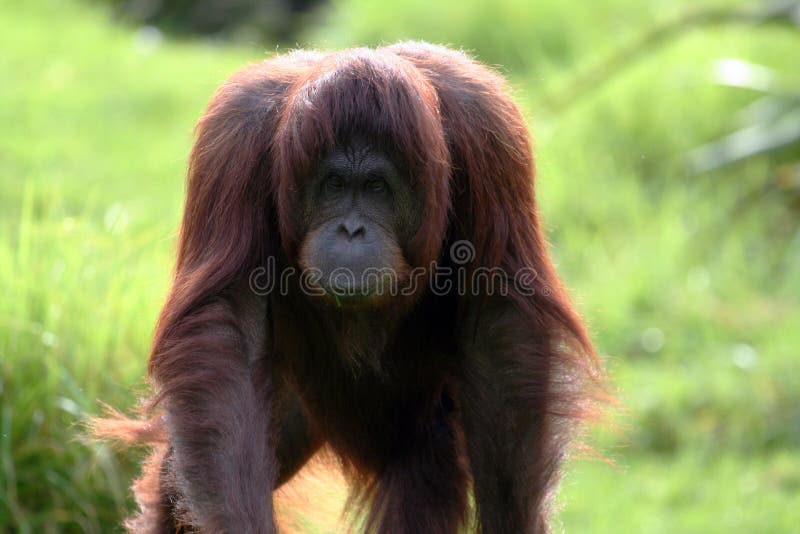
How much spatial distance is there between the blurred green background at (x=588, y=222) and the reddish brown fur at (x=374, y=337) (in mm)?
502

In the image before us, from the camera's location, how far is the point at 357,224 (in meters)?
3.14

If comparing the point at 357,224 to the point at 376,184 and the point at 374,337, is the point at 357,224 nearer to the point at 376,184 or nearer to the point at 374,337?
the point at 376,184

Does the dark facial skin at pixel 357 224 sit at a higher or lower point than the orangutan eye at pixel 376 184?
lower

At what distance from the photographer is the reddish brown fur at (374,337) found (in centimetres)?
314

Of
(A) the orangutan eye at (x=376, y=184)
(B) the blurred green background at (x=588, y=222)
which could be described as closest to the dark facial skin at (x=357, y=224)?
(A) the orangutan eye at (x=376, y=184)

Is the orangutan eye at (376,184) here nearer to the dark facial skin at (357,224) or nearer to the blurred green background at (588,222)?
the dark facial skin at (357,224)

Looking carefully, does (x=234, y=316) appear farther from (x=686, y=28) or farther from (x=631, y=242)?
(x=686, y=28)

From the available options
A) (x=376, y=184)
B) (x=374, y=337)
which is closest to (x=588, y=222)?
(x=374, y=337)

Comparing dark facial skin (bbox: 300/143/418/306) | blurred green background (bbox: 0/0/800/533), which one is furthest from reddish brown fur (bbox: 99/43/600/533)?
blurred green background (bbox: 0/0/800/533)

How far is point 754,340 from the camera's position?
268 inches

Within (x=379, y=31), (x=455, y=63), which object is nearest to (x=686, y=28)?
(x=379, y=31)

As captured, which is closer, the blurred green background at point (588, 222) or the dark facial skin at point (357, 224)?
the dark facial skin at point (357, 224)

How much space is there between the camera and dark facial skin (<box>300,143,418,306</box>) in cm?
311

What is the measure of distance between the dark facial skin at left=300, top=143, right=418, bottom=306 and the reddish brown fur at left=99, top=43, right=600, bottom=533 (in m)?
0.04
